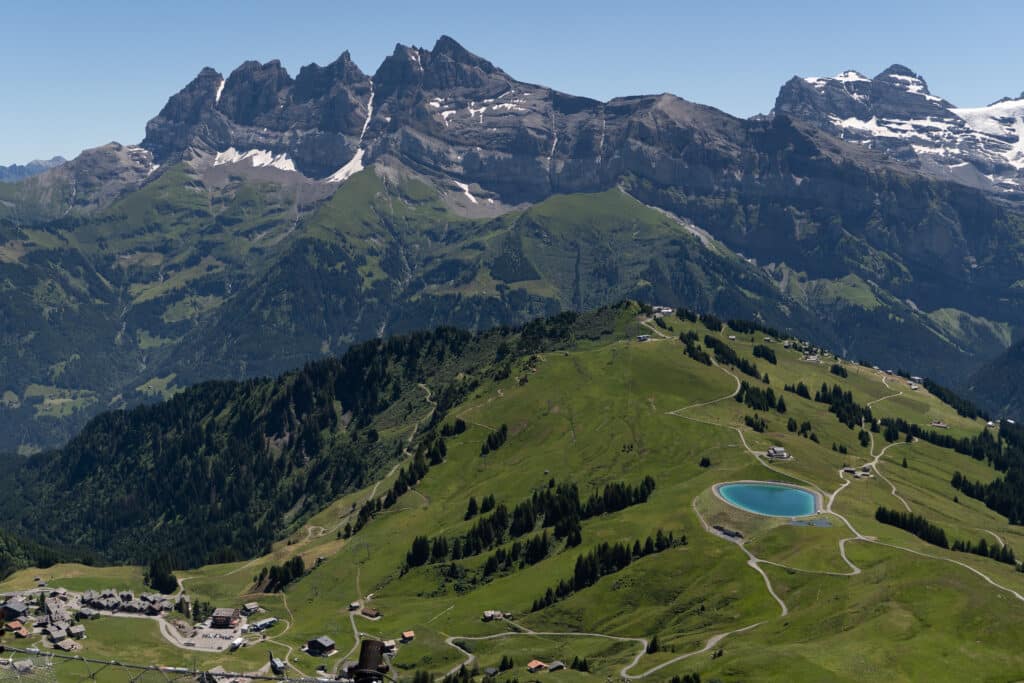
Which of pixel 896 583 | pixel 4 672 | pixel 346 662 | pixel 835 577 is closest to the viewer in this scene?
pixel 4 672

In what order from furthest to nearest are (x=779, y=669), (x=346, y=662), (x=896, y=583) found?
(x=346, y=662)
(x=896, y=583)
(x=779, y=669)

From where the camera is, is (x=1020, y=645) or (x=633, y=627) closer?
(x=1020, y=645)

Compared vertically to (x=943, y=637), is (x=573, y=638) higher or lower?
lower

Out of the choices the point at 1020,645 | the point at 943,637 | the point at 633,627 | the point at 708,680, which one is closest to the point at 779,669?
the point at 708,680

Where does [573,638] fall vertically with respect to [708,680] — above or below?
below

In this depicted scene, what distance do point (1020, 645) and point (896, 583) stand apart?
29.6 m

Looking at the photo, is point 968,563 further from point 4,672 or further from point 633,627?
point 4,672

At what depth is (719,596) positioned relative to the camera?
193 meters

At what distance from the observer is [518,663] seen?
180750 millimetres

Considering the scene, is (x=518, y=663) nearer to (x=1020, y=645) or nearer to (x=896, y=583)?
(x=896, y=583)

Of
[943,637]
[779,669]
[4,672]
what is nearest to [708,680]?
[779,669]

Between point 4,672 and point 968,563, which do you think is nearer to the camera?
point 4,672

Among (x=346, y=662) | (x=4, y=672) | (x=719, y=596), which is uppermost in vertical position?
(x=4, y=672)

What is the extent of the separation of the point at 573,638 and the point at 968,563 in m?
86.2
